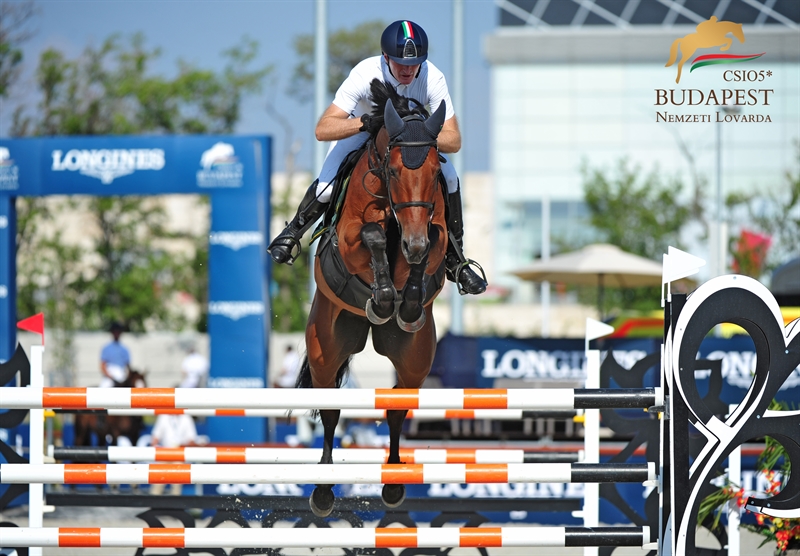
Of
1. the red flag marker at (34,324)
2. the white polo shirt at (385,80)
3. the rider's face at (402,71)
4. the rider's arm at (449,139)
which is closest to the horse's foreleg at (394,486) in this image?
the rider's arm at (449,139)

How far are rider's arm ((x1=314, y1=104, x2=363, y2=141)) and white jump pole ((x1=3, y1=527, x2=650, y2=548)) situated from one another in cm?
166

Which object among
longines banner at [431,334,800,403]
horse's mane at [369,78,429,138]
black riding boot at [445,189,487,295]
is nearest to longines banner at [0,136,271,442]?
longines banner at [431,334,800,403]

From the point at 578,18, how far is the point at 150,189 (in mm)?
25756

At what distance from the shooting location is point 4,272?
401 inches

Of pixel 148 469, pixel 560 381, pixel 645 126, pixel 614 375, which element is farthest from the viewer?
pixel 645 126

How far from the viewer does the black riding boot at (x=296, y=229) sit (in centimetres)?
427

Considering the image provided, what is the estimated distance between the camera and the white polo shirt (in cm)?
385

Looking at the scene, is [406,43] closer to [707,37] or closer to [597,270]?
[597,270]

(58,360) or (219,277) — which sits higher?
(219,277)

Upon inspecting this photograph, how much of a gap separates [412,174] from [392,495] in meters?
1.74

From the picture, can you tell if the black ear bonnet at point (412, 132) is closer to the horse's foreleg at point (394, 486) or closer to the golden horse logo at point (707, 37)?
the horse's foreleg at point (394, 486)

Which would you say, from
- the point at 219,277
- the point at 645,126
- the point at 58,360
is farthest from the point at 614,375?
the point at 645,126

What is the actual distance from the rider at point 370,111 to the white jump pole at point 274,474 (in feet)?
3.52

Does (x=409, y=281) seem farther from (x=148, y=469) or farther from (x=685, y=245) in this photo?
(x=685, y=245)
